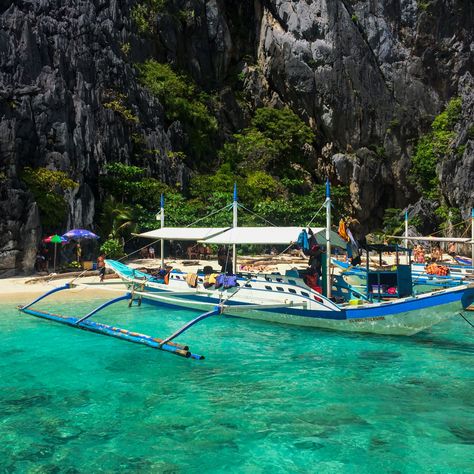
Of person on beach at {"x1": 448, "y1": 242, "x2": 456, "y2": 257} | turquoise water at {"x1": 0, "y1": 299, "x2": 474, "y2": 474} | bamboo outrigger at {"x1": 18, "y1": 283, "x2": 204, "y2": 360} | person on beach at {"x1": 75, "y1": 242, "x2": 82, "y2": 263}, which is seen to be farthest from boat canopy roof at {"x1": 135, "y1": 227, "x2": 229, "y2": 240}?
person on beach at {"x1": 448, "y1": 242, "x2": 456, "y2": 257}

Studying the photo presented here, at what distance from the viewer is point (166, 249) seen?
118ft

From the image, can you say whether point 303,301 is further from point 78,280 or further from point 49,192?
point 49,192

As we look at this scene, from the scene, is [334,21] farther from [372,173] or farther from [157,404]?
[157,404]

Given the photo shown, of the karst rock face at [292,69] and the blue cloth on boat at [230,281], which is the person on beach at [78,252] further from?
the blue cloth on boat at [230,281]

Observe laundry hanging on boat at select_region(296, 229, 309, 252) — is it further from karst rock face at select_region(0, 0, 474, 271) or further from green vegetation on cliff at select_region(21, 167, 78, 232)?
karst rock face at select_region(0, 0, 474, 271)

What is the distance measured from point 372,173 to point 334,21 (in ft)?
56.2

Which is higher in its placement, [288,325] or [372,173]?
[372,173]

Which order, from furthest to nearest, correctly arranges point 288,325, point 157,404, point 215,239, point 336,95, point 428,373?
1. point 336,95
2. point 215,239
3. point 288,325
4. point 428,373
5. point 157,404

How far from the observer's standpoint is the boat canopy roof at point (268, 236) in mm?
Answer: 15781

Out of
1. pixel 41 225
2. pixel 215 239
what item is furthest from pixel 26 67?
pixel 215 239

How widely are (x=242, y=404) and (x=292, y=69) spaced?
151 ft

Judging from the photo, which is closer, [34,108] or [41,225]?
[41,225]

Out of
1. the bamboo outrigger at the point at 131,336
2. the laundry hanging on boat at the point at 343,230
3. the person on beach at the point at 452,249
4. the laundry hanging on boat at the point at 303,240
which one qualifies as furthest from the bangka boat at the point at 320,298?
the person on beach at the point at 452,249

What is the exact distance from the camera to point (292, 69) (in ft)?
163
